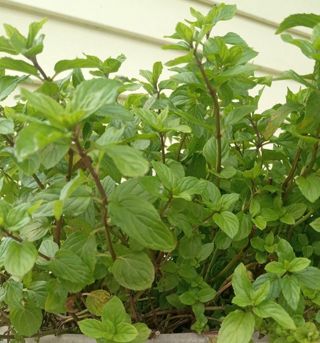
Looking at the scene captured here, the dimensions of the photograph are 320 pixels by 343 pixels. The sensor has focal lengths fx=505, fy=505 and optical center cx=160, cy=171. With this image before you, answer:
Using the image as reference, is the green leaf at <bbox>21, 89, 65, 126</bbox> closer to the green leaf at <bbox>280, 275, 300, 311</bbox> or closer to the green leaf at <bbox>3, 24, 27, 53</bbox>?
the green leaf at <bbox>3, 24, 27, 53</bbox>

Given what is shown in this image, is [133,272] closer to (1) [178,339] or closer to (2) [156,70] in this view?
(1) [178,339]

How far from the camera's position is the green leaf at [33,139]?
267 millimetres

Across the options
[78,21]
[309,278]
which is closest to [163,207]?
[309,278]

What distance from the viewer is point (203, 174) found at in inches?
19.8

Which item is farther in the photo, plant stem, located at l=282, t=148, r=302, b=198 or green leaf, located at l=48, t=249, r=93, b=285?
plant stem, located at l=282, t=148, r=302, b=198

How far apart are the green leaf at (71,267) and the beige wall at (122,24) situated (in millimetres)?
749

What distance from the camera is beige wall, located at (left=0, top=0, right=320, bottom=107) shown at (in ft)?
3.49

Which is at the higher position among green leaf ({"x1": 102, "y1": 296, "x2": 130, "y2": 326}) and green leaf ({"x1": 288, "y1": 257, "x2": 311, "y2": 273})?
green leaf ({"x1": 288, "y1": 257, "x2": 311, "y2": 273})

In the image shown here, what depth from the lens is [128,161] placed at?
0.29 m

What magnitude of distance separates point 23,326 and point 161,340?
0.12 meters

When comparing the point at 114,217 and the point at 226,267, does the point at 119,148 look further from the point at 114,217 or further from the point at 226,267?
the point at 226,267

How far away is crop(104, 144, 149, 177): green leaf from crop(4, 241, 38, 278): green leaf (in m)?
0.10

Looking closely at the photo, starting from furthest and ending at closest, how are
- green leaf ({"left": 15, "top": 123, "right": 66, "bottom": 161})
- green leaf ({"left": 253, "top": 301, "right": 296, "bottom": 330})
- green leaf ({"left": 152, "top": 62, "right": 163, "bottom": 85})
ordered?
1. green leaf ({"left": 152, "top": 62, "right": 163, "bottom": 85})
2. green leaf ({"left": 253, "top": 301, "right": 296, "bottom": 330})
3. green leaf ({"left": 15, "top": 123, "right": 66, "bottom": 161})

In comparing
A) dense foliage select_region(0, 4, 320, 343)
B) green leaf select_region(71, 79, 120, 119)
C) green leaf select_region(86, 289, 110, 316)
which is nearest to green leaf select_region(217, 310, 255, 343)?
dense foliage select_region(0, 4, 320, 343)
